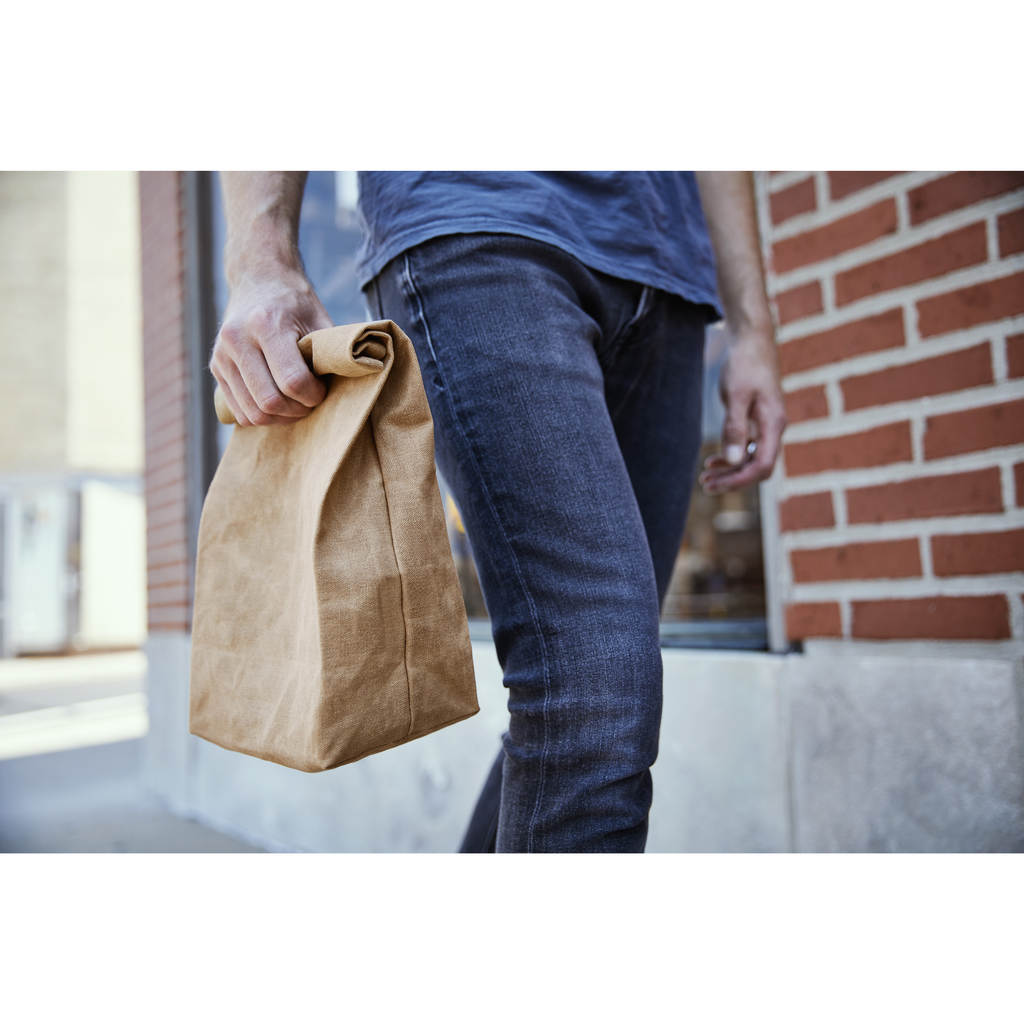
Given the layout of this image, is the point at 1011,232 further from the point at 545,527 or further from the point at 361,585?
the point at 361,585

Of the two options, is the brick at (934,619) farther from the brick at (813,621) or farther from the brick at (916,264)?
the brick at (916,264)

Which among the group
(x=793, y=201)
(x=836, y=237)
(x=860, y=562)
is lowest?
(x=860, y=562)

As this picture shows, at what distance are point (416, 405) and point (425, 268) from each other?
182 millimetres

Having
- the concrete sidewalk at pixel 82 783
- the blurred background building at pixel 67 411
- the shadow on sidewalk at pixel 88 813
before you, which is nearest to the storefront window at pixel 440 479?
the shadow on sidewalk at pixel 88 813

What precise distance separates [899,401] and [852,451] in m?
0.12

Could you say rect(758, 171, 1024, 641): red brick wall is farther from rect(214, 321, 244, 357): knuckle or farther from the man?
rect(214, 321, 244, 357): knuckle

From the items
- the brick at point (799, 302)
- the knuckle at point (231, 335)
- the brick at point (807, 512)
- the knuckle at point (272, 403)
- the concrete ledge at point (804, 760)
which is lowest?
the concrete ledge at point (804, 760)

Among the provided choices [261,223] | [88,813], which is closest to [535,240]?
[261,223]

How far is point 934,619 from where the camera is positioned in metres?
1.43

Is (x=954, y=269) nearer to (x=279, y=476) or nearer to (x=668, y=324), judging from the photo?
(x=668, y=324)

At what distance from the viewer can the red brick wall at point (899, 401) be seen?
1.36 m

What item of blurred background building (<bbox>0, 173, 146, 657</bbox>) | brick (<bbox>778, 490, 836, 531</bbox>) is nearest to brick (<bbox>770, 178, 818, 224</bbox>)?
brick (<bbox>778, 490, 836, 531</bbox>)

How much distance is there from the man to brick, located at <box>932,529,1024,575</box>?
0.79 metres

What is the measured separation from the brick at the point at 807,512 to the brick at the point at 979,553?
22cm
